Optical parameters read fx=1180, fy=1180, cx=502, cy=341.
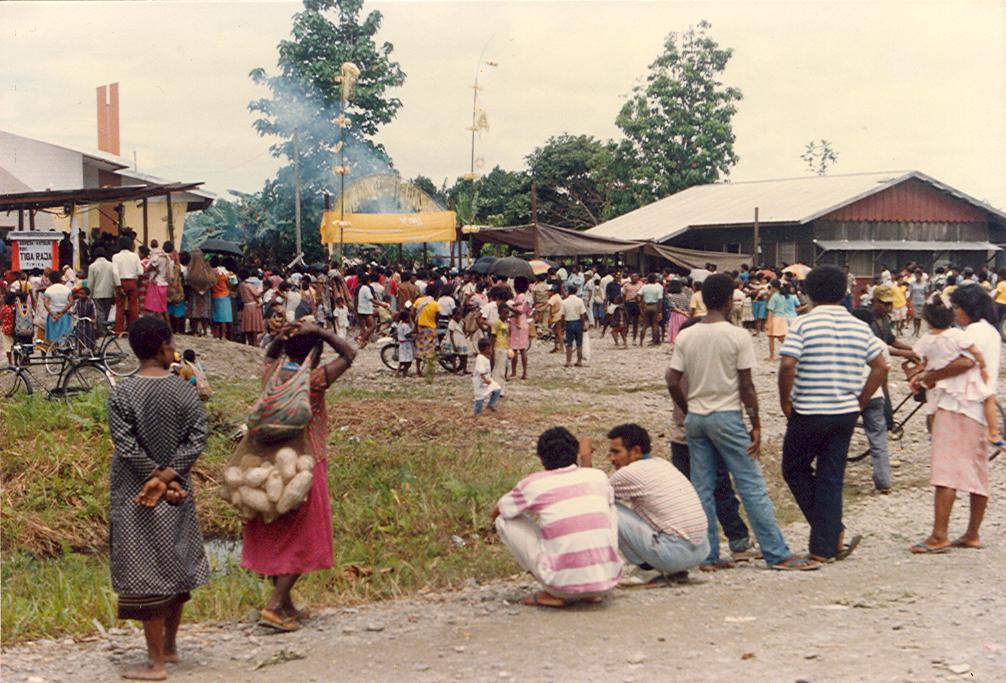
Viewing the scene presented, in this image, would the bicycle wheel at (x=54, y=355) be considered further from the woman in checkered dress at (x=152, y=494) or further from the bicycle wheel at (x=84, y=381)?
the woman in checkered dress at (x=152, y=494)

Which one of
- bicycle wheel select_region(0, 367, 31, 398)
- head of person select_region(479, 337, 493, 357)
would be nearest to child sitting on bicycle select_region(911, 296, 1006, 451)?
head of person select_region(479, 337, 493, 357)

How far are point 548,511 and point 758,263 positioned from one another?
29252mm

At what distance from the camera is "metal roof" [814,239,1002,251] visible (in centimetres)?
3397

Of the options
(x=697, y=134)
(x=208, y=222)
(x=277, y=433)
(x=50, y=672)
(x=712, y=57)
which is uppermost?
(x=712, y=57)

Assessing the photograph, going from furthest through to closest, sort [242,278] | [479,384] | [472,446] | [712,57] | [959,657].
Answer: [712,57] < [242,278] < [479,384] < [472,446] < [959,657]

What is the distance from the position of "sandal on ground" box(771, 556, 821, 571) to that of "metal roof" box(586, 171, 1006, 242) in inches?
1077

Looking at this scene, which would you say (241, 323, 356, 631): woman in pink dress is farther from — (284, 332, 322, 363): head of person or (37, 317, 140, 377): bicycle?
(37, 317, 140, 377): bicycle

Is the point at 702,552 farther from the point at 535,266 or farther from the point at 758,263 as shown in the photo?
the point at 758,263

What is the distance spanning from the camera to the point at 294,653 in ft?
18.0

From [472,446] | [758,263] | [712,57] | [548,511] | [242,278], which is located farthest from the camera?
[712,57]

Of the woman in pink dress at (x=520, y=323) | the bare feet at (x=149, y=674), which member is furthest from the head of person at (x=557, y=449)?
the woman in pink dress at (x=520, y=323)

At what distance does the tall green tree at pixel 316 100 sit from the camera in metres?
40.3

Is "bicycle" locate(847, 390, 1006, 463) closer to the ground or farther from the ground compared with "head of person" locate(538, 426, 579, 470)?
closer to the ground

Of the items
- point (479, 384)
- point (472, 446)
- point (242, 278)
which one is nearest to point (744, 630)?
point (472, 446)
